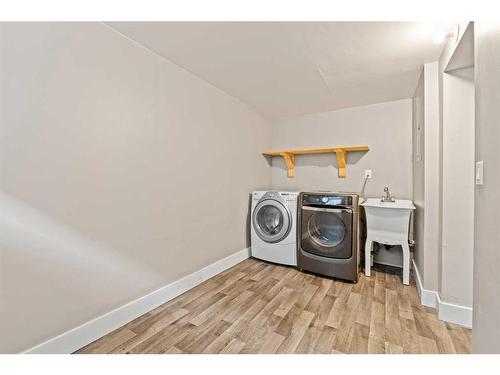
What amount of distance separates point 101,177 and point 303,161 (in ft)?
8.20

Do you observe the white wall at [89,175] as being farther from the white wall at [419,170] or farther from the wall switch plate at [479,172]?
the white wall at [419,170]

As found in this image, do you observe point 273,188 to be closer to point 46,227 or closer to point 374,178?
point 374,178

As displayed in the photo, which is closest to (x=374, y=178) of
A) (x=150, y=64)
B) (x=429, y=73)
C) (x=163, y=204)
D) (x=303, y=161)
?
(x=303, y=161)

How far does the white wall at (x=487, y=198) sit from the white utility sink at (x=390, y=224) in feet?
3.94

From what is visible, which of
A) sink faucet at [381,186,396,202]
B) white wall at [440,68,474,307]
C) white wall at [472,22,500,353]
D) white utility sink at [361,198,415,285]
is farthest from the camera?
sink faucet at [381,186,396,202]

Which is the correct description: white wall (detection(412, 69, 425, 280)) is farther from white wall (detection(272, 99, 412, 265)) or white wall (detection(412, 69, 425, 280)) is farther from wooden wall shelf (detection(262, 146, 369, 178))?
wooden wall shelf (detection(262, 146, 369, 178))

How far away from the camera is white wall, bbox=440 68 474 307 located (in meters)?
1.48

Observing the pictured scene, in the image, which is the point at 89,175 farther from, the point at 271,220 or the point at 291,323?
the point at 271,220

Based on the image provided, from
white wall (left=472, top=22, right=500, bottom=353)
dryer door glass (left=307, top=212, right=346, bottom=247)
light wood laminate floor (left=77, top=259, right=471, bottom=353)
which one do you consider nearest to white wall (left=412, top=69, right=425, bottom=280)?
light wood laminate floor (left=77, top=259, right=471, bottom=353)

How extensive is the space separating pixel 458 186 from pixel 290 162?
6.20 feet

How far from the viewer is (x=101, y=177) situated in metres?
1.39

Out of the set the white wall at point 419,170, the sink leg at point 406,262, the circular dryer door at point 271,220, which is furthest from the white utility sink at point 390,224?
the circular dryer door at point 271,220

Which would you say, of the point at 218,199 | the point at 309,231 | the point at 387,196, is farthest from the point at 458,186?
the point at 218,199
